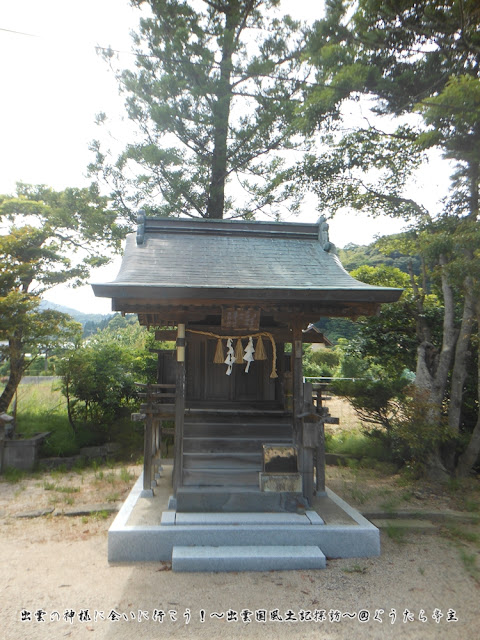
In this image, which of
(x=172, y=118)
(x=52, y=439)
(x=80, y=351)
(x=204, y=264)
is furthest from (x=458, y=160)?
→ (x=52, y=439)

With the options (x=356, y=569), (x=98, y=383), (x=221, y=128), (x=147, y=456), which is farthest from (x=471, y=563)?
(x=221, y=128)

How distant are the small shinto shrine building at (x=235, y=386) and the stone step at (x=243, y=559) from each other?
2 centimetres

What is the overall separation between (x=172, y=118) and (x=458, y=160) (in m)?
9.30

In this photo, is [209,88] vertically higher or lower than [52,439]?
higher

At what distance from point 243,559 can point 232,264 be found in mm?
4667

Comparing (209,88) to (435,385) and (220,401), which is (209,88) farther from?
(435,385)

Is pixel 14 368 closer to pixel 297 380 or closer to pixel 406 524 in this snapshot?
pixel 297 380

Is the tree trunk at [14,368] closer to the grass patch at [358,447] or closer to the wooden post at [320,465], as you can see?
the wooden post at [320,465]

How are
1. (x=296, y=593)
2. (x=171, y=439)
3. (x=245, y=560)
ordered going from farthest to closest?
(x=171, y=439)
(x=245, y=560)
(x=296, y=593)

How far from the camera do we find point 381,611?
4.27m

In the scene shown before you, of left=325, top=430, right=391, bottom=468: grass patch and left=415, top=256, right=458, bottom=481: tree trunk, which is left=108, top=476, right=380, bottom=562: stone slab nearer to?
A: left=415, top=256, right=458, bottom=481: tree trunk

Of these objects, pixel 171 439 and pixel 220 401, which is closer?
pixel 220 401

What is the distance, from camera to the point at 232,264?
7.24 metres

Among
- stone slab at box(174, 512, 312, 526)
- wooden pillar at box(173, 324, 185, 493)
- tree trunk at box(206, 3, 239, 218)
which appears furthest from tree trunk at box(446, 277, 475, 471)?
tree trunk at box(206, 3, 239, 218)
